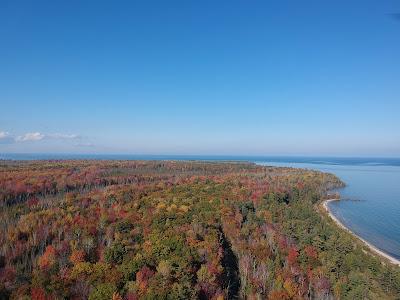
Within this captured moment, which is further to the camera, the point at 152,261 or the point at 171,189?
the point at 171,189

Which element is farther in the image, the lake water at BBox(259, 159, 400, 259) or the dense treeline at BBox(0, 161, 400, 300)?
the lake water at BBox(259, 159, 400, 259)

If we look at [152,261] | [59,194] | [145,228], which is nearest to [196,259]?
[152,261]

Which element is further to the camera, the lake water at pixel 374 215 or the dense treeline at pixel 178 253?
the lake water at pixel 374 215

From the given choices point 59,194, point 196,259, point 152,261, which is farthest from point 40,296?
point 59,194

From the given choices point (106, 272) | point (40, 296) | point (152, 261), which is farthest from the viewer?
point (152, 261)

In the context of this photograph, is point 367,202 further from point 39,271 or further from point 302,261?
point 39,271

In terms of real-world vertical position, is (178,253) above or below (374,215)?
above

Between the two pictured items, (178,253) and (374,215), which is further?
(374,215)

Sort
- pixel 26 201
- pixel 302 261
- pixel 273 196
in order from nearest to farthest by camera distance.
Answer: pixel 302 261, pixel 26 201, pixel 273 196
